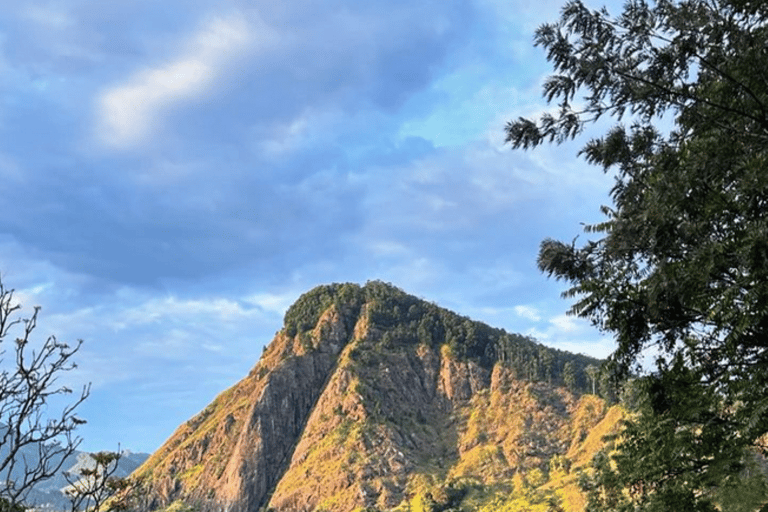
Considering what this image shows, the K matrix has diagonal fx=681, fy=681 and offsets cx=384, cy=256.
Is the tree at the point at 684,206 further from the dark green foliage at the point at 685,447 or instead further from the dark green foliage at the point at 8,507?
the dark green foliage at the point at 8,507

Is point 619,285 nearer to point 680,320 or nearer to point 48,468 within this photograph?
point 680,320

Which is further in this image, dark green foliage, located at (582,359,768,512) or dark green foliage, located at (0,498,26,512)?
dark green foliage, located at (582,359,768,512)

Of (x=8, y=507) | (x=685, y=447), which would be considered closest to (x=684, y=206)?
(x=685, y=447)

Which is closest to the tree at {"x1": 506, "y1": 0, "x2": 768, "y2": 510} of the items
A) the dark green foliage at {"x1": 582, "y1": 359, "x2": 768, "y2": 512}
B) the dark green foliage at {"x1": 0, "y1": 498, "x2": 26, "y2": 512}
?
the dark green foliage at {"x1": 582, "y1": 359, "x2": 768, "y2": 512}

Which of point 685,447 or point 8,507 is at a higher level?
point 685,447

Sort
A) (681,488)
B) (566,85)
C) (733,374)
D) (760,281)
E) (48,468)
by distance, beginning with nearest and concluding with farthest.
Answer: (48,468), (760,281), (733,374), (566,85), (681,488)

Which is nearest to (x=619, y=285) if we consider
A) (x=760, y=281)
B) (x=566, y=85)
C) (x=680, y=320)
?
(x=680, y=320)

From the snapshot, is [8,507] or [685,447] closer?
[8,507]

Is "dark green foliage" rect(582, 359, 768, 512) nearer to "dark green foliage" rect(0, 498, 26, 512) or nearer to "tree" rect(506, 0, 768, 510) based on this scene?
"tree" rect(506, 0, 768, 510)

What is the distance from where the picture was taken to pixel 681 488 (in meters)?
20.7

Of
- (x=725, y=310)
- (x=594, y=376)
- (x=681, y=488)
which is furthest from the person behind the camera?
(x=681, y=488)

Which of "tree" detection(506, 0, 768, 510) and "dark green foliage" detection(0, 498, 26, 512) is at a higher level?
"tree" detection(506, 0, 768, 510)

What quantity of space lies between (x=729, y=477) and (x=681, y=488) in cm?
165

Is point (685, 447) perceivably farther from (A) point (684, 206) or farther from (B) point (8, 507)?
(B) point (8, 507)
